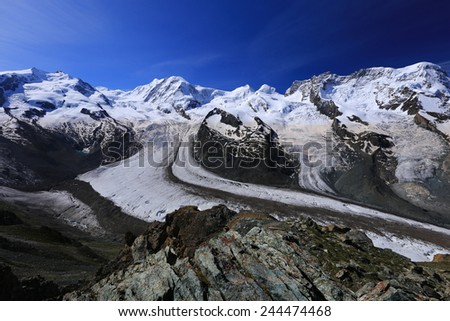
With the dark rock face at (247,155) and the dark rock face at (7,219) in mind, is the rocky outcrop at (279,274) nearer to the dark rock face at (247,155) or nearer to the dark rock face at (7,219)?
the dark rock face at (7,219)

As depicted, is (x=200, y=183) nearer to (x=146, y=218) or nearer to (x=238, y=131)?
(x=146, y=218)

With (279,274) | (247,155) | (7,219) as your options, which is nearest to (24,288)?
(279,274)

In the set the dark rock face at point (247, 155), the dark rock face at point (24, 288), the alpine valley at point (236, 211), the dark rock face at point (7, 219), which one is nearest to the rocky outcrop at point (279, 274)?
the alpine valley at point (236, 211)

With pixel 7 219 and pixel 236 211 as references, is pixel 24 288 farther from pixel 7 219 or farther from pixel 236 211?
pixel 236 211

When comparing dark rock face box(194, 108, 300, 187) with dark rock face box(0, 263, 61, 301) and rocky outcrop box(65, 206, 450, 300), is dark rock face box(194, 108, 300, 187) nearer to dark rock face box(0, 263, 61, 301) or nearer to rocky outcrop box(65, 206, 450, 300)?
dark rock face box(0, 263, 61, 301)

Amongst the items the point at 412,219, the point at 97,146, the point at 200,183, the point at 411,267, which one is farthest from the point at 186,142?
the point at 411,267

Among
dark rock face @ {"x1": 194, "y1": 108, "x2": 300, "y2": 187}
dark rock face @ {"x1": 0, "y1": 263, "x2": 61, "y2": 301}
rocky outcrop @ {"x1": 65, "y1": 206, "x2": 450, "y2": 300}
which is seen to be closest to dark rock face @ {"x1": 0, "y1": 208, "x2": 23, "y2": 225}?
dark rock face @ {"x1": 0, "y1": 263, "x2": 61, "y2": 301}
